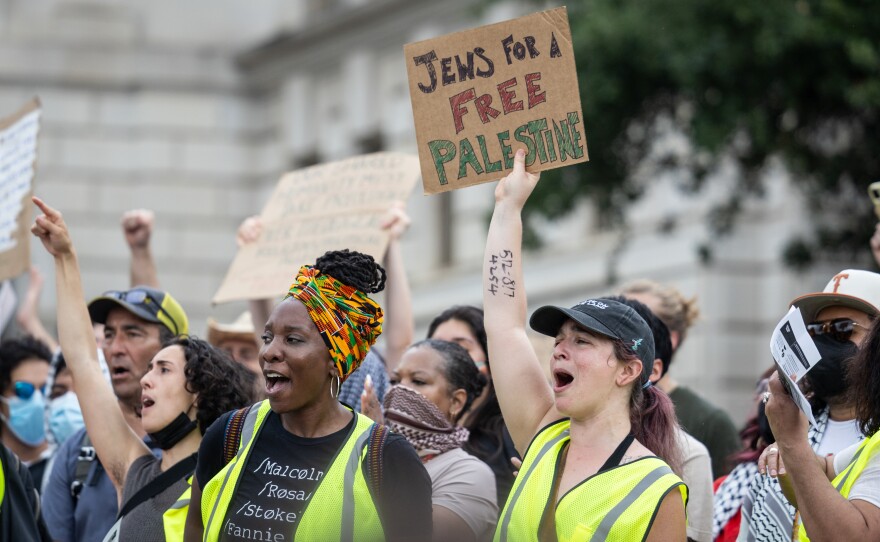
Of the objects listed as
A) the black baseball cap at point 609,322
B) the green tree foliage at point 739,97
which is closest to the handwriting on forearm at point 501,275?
the black baseball cap at point 609,322

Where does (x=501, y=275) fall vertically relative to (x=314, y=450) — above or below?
above

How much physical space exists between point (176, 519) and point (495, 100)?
67.7 inches

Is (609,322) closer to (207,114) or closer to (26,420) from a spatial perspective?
(26,420)

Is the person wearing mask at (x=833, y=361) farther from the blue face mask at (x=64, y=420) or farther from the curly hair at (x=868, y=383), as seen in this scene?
the blue face mask at (x=64, y=420)

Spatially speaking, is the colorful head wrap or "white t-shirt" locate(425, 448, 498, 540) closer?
the colorful head wrap

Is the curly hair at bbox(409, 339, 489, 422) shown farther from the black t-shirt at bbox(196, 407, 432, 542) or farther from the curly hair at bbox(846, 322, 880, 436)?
the curly hair at bbox(846, 322, 880, 436)

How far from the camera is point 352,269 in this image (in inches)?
179

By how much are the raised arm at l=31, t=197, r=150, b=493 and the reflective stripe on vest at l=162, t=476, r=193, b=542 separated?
0.43 meters

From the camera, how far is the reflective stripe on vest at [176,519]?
4824 millimetres

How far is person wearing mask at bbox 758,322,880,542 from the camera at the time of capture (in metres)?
4.05

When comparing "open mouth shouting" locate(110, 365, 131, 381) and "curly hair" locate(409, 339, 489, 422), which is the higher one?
"open mouth shouting" locate(110, 365, 131, 381)

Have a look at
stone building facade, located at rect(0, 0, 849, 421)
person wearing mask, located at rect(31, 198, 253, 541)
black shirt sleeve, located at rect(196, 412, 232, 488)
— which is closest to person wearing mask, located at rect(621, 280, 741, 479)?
person wearing mask, located at rect(31, 198, 253, 541)

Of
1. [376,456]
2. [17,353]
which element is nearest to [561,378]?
[376,456]

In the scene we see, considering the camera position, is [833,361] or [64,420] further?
[64,420]
